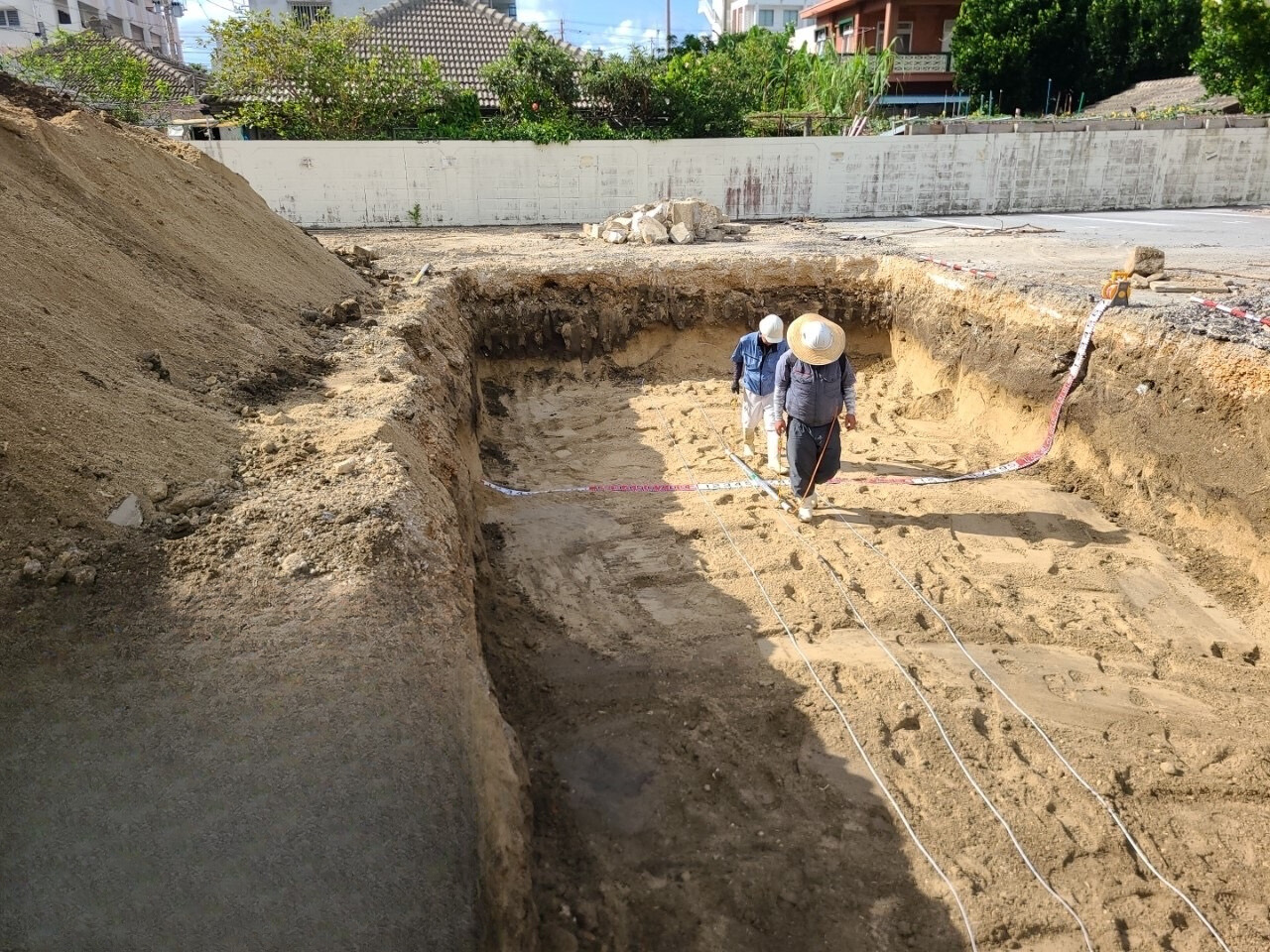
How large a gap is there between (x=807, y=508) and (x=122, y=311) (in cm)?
514

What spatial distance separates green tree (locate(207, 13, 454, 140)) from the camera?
1625 centimetres

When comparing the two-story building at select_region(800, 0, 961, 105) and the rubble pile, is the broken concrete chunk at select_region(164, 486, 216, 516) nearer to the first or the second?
the rubble pile

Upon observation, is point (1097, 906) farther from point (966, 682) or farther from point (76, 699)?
point (76, 699)

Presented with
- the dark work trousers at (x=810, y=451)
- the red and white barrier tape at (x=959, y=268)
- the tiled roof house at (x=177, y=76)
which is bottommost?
the dark work trousers at (x=810, y=451)

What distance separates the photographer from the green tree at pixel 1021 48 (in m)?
25.0

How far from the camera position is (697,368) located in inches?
438

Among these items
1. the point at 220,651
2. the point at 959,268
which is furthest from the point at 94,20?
the point at 220,651

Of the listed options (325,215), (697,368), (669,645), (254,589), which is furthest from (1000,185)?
(254,589)

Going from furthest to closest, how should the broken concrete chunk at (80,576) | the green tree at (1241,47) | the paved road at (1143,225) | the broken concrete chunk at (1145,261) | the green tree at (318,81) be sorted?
the green tree at (1241,47) < the green tree at (318,81) < the paved road at (1143,225) < the broken concrete chunk at (1145,261) < the broken concrete chunk at (80,576)

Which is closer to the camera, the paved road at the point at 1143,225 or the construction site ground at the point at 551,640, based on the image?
the construction site ground at the point at 551,640

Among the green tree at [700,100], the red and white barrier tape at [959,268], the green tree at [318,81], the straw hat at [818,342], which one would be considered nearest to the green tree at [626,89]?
the green tree at [700,100]

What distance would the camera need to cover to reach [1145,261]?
8.28 m

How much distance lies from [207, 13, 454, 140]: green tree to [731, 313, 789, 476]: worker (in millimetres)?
12663

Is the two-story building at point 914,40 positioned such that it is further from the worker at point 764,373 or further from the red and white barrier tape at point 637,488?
the red and white barrier tape at point 637,488
